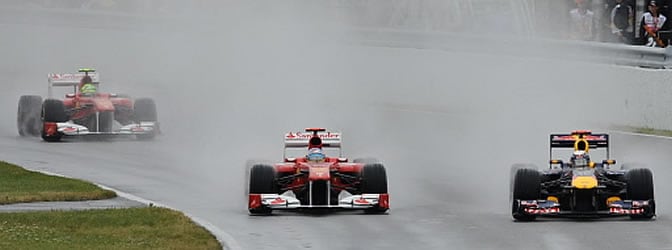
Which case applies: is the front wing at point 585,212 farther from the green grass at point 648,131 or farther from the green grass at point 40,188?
the green grass at point 648,131

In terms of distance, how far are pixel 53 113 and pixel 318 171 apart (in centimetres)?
1054

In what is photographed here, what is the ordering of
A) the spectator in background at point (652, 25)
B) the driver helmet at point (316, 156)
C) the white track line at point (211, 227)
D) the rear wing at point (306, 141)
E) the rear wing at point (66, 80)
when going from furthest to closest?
the spectator in background at point (652, 25), the rear wing at point (66, 80), the rear wing at point (306, 141), the driver helmet at point (316, 156), the white track line at point (211, 227)

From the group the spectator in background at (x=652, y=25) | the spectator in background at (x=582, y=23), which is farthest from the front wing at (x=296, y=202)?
the spectator in background at (x=582, y=23)

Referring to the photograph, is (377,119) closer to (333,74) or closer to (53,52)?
(333,74)

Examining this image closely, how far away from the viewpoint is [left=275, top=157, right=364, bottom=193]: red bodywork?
20.0 metres

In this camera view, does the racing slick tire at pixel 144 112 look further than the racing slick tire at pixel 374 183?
Yes

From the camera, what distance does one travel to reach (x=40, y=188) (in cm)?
2223

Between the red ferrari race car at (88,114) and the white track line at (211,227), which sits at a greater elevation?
the red ferrari race car at (88,114)

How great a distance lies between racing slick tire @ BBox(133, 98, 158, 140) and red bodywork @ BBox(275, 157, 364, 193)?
32.3 ft

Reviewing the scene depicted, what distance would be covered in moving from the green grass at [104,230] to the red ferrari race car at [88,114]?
10.2 meters

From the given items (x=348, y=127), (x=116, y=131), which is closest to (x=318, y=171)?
(x=116, y=131)

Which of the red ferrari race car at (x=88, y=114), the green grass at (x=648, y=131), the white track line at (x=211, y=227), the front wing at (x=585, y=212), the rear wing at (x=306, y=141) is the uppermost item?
the red ferrari race car at (x=88, y=114)

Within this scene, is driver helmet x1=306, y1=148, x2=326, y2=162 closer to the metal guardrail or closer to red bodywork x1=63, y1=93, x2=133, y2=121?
red bodywork x1=63, y1=93, x2=133, y2=121

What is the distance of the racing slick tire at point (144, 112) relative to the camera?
30.1 m
